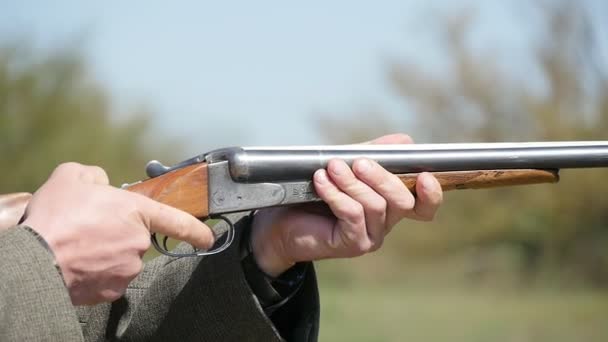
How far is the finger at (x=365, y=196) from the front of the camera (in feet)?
9.34

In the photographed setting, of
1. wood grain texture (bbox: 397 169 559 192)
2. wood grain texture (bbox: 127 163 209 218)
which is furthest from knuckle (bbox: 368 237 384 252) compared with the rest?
wood grain texture (bbox: 127 163 209 218)

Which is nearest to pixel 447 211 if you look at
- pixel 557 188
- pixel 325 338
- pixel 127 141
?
pixel 557 188

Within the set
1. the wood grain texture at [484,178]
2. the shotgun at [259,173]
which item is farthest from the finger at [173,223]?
the wood grain texture at [484,178]

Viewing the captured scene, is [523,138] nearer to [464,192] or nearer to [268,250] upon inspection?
[464,192]

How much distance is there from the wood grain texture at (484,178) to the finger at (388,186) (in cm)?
5

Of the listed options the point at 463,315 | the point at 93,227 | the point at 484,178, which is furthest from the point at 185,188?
the point at 463,315

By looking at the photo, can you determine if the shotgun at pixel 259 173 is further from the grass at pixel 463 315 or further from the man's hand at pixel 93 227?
the grass at pixel 463 315

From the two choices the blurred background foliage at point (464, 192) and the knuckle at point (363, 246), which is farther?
the blurred background foliage at point (464, 192)

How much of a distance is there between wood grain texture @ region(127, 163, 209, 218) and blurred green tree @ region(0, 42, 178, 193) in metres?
14.6

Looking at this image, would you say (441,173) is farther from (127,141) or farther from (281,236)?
(127,141)

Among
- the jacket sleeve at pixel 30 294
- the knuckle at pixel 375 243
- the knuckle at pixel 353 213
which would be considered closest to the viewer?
the jacket sleeve at pixel 30 294

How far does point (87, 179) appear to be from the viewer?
2.54 meters

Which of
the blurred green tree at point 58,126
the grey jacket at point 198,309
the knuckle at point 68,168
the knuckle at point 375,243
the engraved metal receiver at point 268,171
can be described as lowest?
the blurred green tree at point 58,126

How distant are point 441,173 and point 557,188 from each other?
Result: 21.1m
